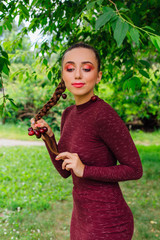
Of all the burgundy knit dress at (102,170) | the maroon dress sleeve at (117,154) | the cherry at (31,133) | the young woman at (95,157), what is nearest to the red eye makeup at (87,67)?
the young woman at (95,157)

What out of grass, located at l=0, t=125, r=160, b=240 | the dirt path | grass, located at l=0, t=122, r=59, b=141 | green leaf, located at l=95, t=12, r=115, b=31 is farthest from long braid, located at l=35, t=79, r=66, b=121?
grass, located at l=0, t=122, r=59, b=141

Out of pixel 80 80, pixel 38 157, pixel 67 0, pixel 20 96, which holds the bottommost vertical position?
pixel 38 157

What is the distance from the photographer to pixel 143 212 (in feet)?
13.5

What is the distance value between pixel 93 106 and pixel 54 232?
2602mm

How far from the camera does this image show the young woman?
4.33ft

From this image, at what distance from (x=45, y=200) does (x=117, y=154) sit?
3397 millimetres

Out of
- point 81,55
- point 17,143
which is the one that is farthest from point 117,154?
point 17,143

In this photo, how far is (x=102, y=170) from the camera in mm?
1323

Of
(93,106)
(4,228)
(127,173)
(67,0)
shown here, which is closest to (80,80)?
(93,106)

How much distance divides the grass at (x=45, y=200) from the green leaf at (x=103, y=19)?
2.95 metres

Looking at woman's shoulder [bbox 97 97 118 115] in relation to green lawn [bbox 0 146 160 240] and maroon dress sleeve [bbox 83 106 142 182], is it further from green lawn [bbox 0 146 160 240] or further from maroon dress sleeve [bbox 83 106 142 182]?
green lawn [bbox 0 146 160 240]

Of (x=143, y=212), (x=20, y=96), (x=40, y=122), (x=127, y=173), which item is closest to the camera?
(x=127, y=173)

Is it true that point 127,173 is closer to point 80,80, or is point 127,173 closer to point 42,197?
point 80,80

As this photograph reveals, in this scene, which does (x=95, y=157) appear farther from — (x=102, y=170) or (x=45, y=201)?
(x=45, y=201)
